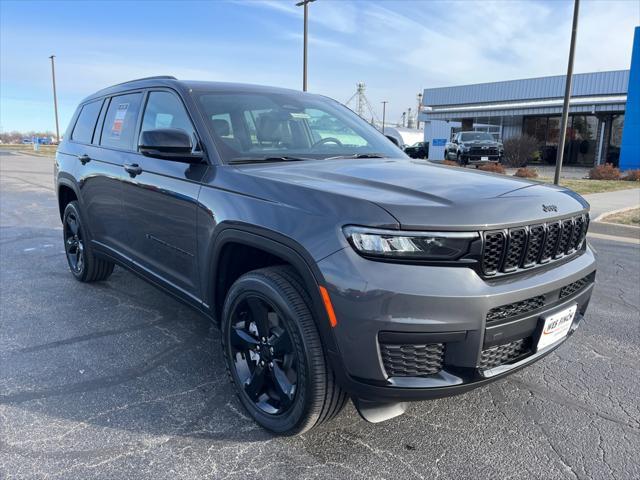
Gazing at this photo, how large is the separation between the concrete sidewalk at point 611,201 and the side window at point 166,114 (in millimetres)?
7728

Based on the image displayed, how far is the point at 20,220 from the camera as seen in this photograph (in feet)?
27.9

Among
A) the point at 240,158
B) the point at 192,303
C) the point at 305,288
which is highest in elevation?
the point at 240,158

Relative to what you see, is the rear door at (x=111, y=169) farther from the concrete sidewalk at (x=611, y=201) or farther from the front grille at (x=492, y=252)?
the concrete sidewalk at (x=611, y=201)

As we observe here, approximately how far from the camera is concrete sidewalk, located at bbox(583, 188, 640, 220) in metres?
9.72

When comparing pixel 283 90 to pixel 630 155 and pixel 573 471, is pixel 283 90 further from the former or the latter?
pixel 630 155

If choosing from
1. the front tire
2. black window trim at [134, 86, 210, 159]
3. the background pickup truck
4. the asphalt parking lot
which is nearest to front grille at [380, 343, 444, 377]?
the front tire

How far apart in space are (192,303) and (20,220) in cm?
684

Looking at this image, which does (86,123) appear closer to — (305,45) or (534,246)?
(534,246)

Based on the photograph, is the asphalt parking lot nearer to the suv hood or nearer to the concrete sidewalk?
the suv hood

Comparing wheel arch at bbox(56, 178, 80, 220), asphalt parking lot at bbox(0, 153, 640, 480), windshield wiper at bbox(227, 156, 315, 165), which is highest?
windshield wiper at bbox(227, 156, 315, 165)

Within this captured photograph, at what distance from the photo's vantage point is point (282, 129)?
11.0 ft

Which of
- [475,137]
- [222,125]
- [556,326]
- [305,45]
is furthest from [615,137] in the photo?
[222,125]

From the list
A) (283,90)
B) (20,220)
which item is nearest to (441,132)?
(20,220)

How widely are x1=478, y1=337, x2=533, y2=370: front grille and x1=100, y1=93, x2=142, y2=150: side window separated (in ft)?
9.52
